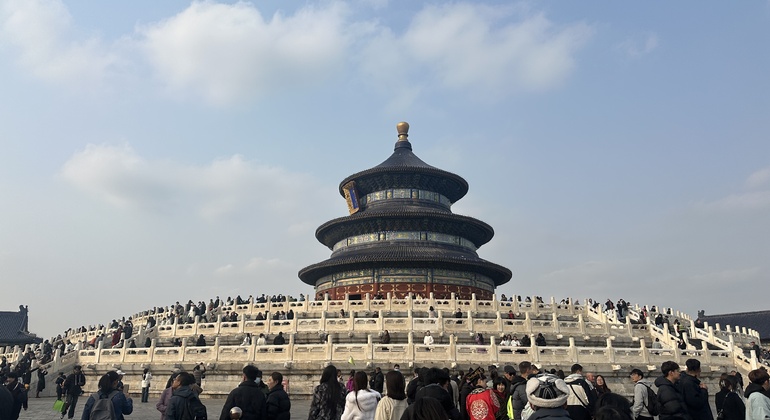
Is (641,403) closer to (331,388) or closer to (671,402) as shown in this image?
(671,402)

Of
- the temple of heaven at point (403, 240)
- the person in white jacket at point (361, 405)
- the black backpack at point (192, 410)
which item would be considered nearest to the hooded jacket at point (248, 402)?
the black backpack at point (192, 410)

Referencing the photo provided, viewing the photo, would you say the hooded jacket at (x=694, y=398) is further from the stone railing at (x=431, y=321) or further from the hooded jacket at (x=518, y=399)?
the stone railing at (x=431, y=321)

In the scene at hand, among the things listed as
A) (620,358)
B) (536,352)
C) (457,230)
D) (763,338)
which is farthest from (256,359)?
(763,338)

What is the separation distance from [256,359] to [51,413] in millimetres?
6391

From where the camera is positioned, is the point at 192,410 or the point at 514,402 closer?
the point at 192,410

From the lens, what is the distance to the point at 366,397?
6.79 metres

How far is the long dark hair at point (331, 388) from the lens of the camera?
7504mm

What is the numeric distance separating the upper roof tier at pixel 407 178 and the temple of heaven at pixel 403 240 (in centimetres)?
7

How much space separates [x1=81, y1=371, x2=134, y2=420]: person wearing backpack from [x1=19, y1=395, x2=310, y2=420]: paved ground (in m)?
7.41

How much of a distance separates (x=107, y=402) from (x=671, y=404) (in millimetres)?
7088

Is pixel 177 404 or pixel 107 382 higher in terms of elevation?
pixel 107 382

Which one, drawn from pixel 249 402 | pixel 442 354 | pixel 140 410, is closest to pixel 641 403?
pixel 249 402

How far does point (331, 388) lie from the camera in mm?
7566

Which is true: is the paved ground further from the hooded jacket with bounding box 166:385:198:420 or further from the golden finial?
the golden finial
